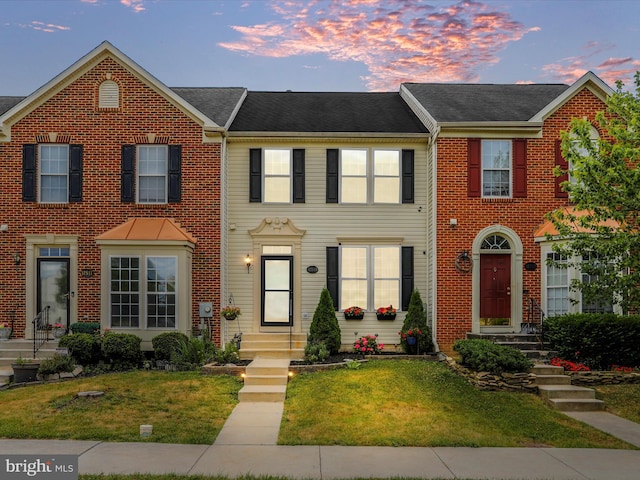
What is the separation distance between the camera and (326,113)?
62.6 ft

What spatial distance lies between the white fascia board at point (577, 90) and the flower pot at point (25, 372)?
1399 centimetres

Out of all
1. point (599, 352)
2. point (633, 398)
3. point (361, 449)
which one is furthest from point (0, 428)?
point (599, 352)

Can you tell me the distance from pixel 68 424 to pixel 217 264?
7.35 metres

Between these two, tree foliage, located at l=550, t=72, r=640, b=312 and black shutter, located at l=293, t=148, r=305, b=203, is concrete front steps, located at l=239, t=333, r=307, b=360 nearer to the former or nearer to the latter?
black shutter, located at l=293, t=148, r=305, b=203

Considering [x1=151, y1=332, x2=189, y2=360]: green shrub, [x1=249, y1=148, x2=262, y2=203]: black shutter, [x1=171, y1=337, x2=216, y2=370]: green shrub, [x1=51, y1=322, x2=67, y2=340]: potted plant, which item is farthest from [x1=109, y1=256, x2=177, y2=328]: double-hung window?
[x1=249, y1=148, x2=262, y2=203]: black shutter

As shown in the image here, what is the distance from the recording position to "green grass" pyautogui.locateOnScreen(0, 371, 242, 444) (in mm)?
9688

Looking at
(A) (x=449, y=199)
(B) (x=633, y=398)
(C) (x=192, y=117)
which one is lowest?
(B) (x=633, y=398)

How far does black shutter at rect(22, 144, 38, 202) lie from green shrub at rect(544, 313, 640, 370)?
14.4m

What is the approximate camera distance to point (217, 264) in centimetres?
1697

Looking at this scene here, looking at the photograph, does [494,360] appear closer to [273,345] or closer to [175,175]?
[273,345]

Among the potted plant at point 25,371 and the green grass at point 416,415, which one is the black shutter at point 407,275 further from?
the potted plant at point 25,371

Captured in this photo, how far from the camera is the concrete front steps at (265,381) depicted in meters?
12.5

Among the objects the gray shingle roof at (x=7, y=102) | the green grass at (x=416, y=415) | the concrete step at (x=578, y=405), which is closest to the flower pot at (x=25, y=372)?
the green grass at (x=416, y=415)

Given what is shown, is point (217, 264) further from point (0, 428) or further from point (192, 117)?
point (0, 428)
